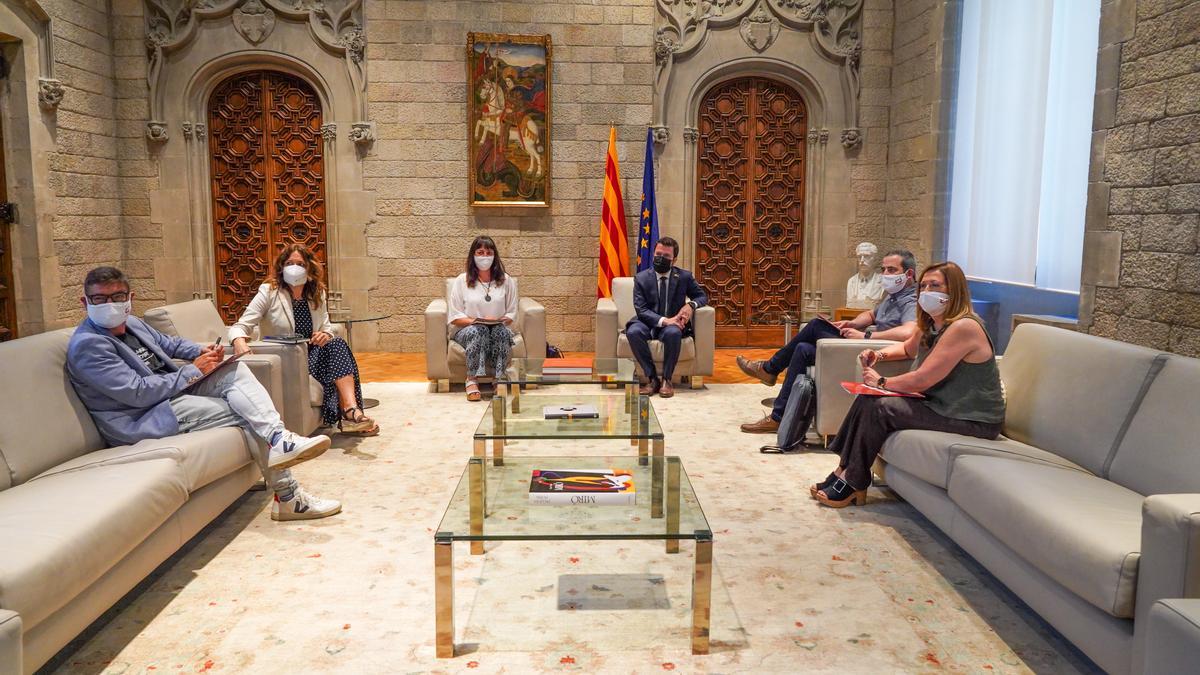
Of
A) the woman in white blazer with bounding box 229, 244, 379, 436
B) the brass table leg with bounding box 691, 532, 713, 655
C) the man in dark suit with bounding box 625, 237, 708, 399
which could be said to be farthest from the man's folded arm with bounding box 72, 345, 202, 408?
the man in dark suit with bounding box 625, 237, 708, 399

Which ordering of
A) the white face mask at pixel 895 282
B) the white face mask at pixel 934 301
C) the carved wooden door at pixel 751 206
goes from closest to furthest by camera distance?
the white face mask at pixel 934 301 → the white face mask at pixel 895 282 → the carved wooden door at pixel 751 206

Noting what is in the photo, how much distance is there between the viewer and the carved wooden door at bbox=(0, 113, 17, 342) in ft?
21.6

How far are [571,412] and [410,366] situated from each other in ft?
11.5

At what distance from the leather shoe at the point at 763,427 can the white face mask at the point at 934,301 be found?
5.49ft

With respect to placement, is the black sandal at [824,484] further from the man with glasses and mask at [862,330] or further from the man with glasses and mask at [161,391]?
the man with glasses and mask at [161,391]

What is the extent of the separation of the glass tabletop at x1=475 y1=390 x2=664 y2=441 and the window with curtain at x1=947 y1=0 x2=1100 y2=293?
3.26 metres

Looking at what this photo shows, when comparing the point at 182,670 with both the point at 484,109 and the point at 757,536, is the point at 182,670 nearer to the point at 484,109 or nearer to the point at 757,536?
the point at 757,536

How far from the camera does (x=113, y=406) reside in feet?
11.3

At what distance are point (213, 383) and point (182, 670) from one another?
1.53 meters

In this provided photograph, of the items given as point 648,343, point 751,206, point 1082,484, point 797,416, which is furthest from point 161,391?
point 751,206

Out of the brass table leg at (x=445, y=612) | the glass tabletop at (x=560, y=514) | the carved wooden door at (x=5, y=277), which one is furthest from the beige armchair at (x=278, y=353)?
the carved wooden door at (x=5, y=277)

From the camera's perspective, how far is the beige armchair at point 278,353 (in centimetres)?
434

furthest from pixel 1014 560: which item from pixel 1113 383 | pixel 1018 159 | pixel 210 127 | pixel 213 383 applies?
pixel 210 127

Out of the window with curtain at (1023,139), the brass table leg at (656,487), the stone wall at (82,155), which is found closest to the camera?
the brass table leg at (656,487)
